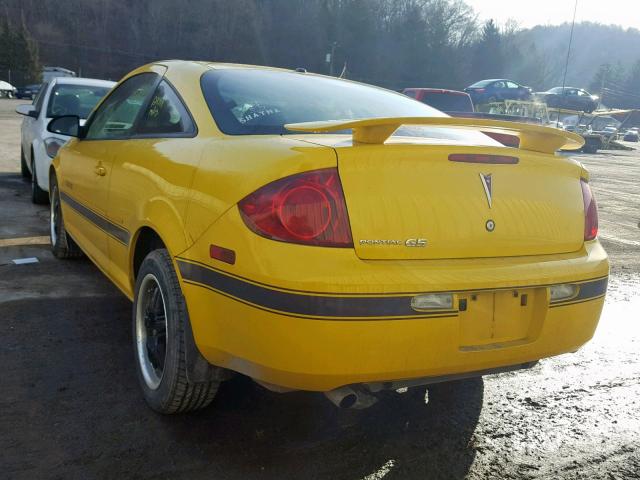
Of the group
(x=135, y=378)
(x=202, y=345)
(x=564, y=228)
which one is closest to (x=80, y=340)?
(x=135, y=378)

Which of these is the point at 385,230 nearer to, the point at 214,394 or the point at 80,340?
the point at 214,394

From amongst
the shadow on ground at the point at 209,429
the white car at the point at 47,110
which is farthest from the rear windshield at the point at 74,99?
the shadow on ground at the point at 209,429

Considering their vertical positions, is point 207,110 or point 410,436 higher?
point 207,110

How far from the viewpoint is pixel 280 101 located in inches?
116

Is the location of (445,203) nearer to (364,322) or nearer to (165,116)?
(364,322)

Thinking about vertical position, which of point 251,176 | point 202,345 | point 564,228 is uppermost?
point 251,176

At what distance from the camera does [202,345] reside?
2375 mm

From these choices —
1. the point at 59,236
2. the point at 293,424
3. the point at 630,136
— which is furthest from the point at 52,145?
the point at 630,136

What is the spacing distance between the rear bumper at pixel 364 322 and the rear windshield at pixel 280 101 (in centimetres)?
73

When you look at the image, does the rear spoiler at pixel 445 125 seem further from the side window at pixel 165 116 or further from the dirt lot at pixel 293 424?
the dirt lot at pixel 293 424

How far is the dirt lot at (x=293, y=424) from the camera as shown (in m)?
2.36

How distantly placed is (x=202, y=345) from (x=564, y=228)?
61.1 inches

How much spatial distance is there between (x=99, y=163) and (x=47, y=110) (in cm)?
430

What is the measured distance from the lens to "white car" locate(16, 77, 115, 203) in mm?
6910
